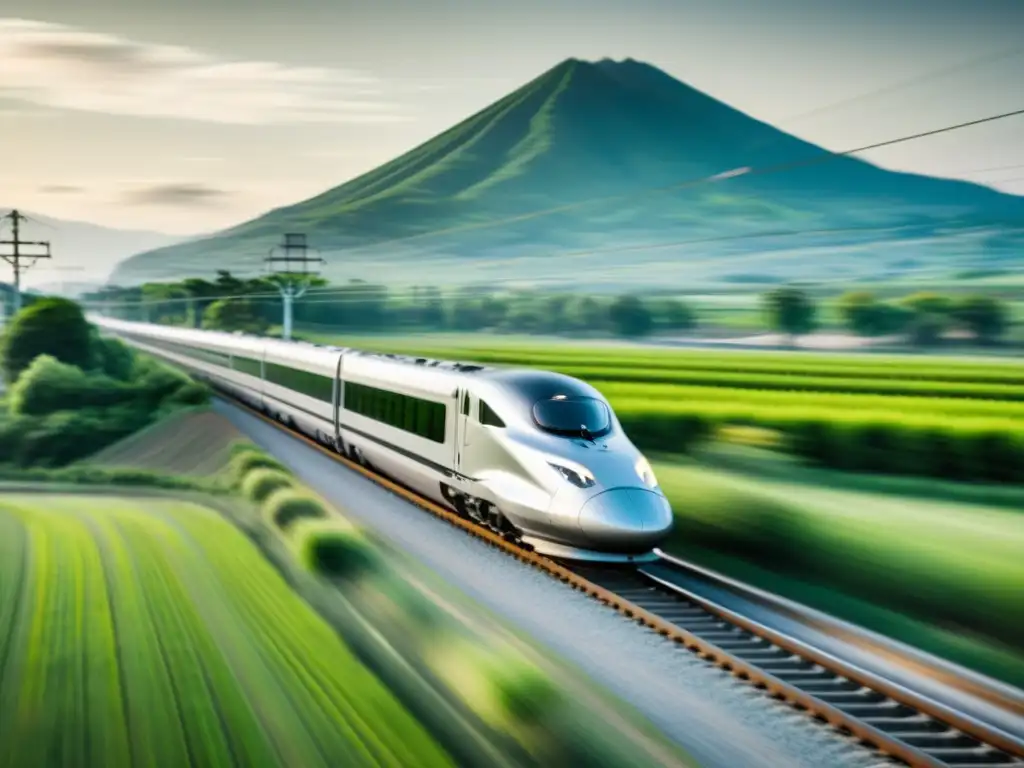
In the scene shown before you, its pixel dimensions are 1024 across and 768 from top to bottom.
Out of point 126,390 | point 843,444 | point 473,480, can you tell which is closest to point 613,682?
point 473,480

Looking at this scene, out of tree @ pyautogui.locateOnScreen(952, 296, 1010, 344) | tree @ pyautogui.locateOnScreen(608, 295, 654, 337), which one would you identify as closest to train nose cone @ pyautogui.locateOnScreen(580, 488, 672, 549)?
tree @ pyautogui.locateOnScreen(952, 296, 1010, 344)

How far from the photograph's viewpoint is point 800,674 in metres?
12.0

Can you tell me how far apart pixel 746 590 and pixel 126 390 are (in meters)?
40.1

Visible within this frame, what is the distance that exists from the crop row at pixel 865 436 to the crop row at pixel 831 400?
1014 mm

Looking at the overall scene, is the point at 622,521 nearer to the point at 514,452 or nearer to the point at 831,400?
the point at 514,452

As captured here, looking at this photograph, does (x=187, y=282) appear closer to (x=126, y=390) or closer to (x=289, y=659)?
(x=126, y=390)

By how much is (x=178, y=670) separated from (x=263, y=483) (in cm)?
1195

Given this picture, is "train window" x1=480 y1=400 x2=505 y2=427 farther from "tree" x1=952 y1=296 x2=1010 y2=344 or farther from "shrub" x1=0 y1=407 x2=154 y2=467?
"tree" x1=952 y1=296 x2=1010 y2=344

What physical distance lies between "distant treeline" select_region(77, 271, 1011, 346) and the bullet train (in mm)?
29359

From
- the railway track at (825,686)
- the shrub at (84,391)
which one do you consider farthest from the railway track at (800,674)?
Result: the shrub at (84,391)

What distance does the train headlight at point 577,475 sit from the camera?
15.1 meters

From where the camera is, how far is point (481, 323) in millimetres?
72562

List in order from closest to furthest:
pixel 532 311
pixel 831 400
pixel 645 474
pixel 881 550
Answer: pixel 881 550
pixel 645 474
pixel 831 400
pixel 532 311

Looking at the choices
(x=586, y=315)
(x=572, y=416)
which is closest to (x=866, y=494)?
(x=572, y=416)
